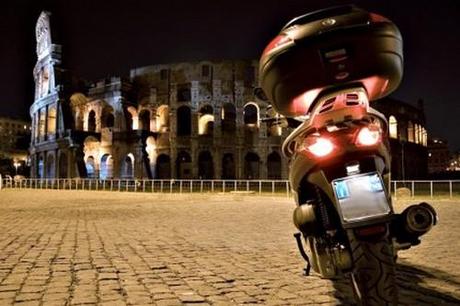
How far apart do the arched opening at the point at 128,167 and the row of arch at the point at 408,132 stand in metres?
27.8

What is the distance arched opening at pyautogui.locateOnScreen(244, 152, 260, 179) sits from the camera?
4191cm

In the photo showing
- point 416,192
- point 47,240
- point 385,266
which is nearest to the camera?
point 385,266

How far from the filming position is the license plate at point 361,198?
228cm

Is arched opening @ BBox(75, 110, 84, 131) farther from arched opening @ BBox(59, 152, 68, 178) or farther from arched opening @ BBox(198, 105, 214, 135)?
arched opening @ BBox(198, 105, 214, 135)

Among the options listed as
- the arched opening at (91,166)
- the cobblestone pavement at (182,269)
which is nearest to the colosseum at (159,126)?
the arched opening at (91,166)

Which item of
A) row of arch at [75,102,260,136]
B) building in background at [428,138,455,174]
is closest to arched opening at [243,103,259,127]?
row of arch at [75,102,260,136]

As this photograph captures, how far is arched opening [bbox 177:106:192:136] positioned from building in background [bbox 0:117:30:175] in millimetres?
31717

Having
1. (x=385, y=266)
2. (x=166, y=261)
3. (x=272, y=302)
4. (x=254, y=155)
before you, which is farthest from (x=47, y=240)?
(x=254, y=155)

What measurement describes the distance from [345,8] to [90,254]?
447cm

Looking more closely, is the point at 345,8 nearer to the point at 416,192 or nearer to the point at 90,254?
the point at 90,254

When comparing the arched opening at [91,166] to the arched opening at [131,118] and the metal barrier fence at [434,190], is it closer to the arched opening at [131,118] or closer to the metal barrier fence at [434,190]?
the arched opening at [131,118]

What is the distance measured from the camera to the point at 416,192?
19.5 metres

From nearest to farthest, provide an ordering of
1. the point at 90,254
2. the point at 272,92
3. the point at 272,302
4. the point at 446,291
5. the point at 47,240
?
the point at 272,92, the point at 272,302, the point at 446,291, the point at 90,254, the point at 47,240

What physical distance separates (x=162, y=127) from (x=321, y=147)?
137 ft
